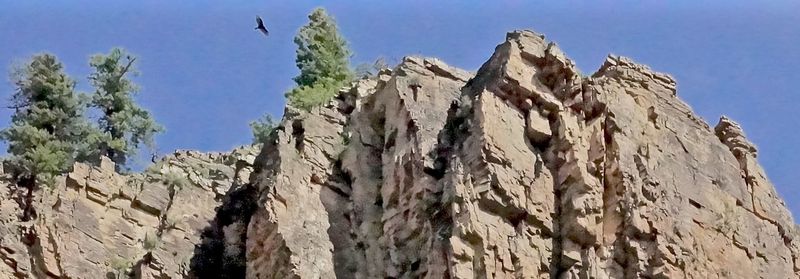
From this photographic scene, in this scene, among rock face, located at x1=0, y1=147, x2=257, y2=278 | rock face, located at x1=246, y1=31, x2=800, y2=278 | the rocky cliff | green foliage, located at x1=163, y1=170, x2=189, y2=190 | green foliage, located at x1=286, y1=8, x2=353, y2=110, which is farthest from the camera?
green foliage, located at x1=286, y1=8, x2=353, y2=110

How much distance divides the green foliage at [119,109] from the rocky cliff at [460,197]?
833cm

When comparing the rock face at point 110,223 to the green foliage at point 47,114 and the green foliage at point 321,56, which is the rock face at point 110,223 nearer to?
the green foliage at point 47,114

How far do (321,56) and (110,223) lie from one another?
2024cm

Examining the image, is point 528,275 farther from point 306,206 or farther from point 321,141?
point 321,141

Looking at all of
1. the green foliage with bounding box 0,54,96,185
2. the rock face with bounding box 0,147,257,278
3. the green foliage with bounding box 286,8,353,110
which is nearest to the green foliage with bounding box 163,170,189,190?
the rock face with bounding box 0,147,257,278

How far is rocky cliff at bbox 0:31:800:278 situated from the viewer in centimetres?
4150

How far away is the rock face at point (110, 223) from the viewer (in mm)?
45812

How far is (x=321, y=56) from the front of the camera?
219 ft

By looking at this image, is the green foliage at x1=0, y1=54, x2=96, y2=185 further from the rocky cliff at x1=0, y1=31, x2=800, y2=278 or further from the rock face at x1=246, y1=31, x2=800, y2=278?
the rock face at x1=246, y1=31, x2=800, y2=278

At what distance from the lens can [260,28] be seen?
149ft

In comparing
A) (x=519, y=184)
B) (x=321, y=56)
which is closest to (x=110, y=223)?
(x=519, y=184)

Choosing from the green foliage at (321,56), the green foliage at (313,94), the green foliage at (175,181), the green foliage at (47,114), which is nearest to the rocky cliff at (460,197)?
the green foliage at (175,181)

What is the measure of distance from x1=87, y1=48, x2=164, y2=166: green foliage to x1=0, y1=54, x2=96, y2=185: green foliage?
210cm

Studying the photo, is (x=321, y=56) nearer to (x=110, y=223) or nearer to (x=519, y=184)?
(x=110, y=223)
